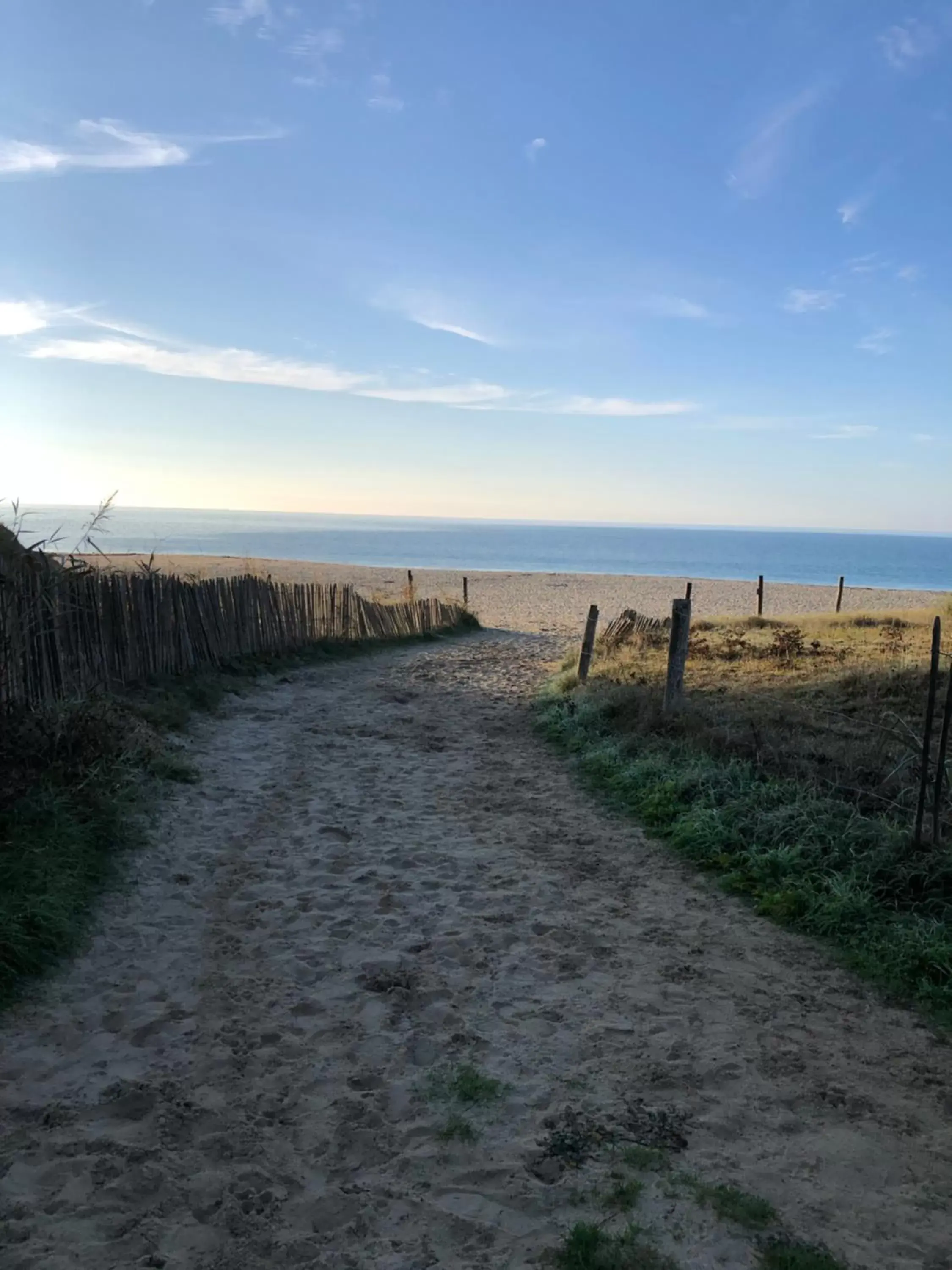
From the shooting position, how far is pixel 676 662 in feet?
24.2

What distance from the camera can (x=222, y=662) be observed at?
10.1 meters

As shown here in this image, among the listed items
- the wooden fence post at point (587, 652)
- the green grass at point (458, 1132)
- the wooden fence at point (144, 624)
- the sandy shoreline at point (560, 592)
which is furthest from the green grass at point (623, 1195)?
the sandy shoreline at point (560, 592)

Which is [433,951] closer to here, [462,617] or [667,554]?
[462,617]

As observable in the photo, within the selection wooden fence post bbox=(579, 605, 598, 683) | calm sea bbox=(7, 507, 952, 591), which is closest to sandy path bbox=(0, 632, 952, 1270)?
wooden fence post bbox=(579, 605, 598, 683)

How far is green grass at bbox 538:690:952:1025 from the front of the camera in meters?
3.73

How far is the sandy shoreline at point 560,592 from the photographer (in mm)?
25500

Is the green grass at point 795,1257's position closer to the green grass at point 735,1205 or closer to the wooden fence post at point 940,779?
the green grass at point 735,1205

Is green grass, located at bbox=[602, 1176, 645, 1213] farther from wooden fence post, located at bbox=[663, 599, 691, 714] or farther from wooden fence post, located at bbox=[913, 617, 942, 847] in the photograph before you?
wooden fence post, located at bbox=[663, 599, 691, 714]

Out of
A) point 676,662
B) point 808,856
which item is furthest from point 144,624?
point 808,856

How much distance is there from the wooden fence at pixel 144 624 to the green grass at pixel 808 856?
4188 mm

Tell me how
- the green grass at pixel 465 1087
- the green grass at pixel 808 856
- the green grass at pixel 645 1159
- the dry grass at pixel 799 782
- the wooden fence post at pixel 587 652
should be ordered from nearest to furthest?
1. the green grass at pixel 645 1159
2. the green grass at pixel 465 1087
3. the green grass at pixel 808 856
4. the dry grass at pixel 799 782
5. the wooden fence post at pixel 587 652

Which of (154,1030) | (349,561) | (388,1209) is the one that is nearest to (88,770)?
(154,1030)

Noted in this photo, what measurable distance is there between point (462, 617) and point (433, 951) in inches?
547

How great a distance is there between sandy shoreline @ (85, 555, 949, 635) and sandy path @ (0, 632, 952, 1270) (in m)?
14.4
